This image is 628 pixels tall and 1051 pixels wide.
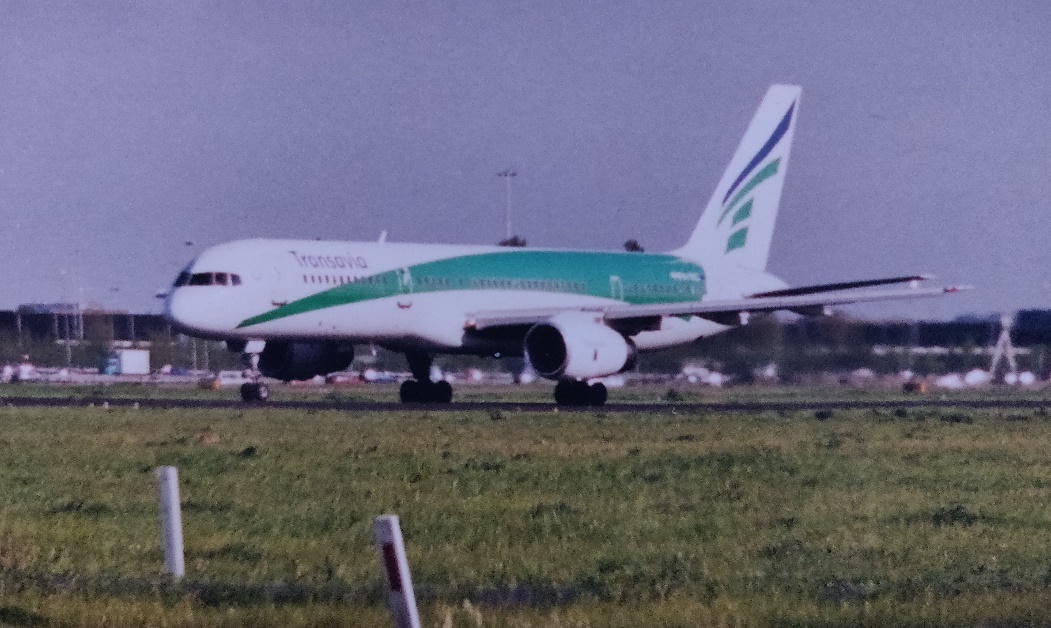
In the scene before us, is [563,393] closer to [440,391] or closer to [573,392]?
[573,392]

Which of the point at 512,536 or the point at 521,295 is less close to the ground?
the point at 521,295

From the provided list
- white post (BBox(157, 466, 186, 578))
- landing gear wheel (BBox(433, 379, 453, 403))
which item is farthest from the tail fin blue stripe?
white post (BBox(157, 466, 186, 578))

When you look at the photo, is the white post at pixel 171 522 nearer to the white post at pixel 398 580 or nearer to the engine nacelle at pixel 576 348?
the white post at pixel 398 580

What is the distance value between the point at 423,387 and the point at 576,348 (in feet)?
18.4

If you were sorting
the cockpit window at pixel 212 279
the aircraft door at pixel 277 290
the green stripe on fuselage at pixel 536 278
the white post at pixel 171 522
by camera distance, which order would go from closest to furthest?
the white post at pixel 171 522 < the cockpit window at pixel 212 279 < the aircraft door at pixel 277 290 < the green stripe on fuselage at pixel 536 278

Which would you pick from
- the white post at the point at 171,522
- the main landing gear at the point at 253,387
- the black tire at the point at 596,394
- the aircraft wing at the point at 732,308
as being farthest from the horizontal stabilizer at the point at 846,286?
the white post at the point at 171,522

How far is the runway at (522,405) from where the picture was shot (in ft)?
134

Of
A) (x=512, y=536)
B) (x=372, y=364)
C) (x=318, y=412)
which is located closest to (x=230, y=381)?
(x=372, y=364)

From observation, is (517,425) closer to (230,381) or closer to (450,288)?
(450,288)

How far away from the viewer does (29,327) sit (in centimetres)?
9769

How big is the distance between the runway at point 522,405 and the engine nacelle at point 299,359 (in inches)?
29.9

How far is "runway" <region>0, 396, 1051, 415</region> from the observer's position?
4072 centimetres

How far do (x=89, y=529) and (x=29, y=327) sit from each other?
3304 inches

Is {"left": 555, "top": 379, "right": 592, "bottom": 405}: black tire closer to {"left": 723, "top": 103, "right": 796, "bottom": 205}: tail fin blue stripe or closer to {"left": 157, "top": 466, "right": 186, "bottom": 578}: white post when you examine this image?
{"left": 723, "top": 103, "right": 796, "bottom": 205}: tail fin blue stripe
